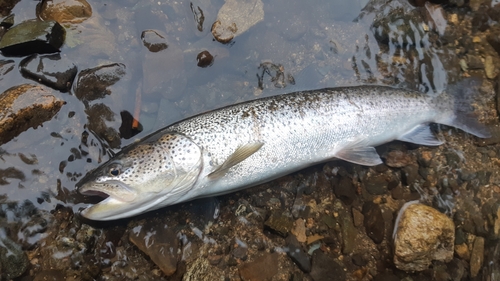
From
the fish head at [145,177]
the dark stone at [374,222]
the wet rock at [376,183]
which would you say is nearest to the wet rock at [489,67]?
the wet rock at [376,183]

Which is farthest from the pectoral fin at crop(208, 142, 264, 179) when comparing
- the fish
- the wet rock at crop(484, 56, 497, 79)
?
the wet rock at crop(484, 56, 497, 79)

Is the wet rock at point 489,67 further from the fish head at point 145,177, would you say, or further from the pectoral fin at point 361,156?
the fish head at point 145,177

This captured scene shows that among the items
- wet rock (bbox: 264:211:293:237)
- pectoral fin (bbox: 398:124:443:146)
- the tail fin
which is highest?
the tail fin

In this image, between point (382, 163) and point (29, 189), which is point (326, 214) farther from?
point (29, 189)

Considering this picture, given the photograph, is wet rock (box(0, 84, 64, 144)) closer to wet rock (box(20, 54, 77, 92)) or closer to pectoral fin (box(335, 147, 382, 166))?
wet rock (box(20, 54, 77, 92))

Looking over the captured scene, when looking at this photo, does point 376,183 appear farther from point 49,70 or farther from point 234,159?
point 49,70

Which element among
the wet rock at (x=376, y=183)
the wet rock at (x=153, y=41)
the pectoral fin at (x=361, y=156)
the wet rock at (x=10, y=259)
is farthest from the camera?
the wet rock at (x=153, y=41)
